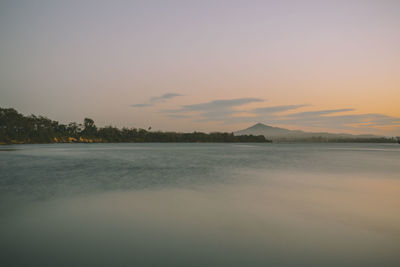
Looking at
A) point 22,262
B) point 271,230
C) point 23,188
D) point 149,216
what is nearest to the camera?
point 22,262

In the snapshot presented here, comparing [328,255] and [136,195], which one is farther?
[136,195]

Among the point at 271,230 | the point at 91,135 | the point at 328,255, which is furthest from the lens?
the point at 91,135

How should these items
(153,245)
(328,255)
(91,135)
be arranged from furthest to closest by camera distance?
(91,135)
(153,245)
(328,255)

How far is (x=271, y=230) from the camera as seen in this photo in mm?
5016

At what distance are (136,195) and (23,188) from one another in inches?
185

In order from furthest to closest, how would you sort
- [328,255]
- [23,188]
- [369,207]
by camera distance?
[23,188]
[369,207]
[328,255]

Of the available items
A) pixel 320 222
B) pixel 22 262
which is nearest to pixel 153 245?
pixel 22 262

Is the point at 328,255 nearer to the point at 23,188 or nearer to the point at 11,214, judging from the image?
the point at 11,214

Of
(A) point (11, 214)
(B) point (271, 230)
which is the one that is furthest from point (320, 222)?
(A) point (11, 214)

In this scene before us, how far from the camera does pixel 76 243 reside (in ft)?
13.7

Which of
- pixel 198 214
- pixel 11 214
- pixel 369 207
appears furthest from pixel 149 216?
pixel 369 207

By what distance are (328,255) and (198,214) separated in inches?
123

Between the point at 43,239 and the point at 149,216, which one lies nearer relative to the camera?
the point at 43,239

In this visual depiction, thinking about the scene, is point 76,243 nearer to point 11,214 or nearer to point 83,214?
point 83,214
